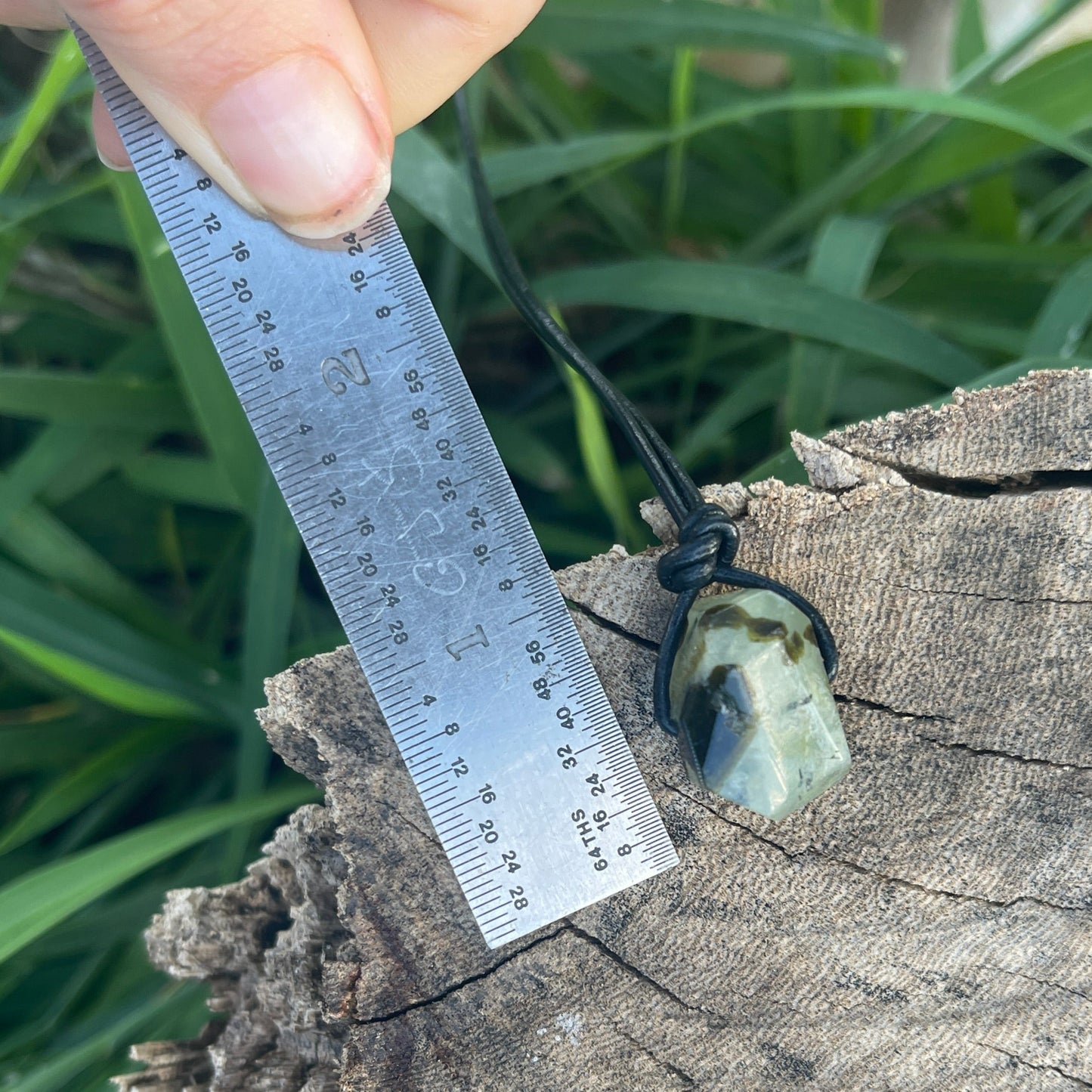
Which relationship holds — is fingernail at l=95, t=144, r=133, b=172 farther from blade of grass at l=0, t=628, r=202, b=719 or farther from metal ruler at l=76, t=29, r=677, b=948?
blade of grass at l=0, t=628, r=202, b=719

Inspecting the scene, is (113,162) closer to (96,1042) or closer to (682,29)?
(682,29)

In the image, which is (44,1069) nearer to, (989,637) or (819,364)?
(989,637)

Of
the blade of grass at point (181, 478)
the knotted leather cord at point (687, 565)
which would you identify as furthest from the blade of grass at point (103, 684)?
the knotted leather cord at point (687, 565)

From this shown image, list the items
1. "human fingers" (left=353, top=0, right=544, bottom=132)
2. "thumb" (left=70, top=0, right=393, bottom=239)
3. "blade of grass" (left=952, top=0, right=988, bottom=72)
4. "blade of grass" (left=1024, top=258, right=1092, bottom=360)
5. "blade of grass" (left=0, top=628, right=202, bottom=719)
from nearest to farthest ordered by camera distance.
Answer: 1. "thumb" (left=70, top=0, right=393, bottom=239)
2. "human fingers" (left=353, top=0, right=544, bottom=132)
3. "blade of grass" (left=0, top=628, right=202, bottom=719)
4. "blade of grass" (left=1024, top=258, right=1092, bottom=360)
5. "blade of grass" (left=952, top=0, right=988, bottom=72)

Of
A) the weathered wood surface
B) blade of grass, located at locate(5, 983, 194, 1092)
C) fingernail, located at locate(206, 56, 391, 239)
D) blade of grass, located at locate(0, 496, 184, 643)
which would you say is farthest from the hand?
blade of grass, located at locate(5, 983, 194, 1092)

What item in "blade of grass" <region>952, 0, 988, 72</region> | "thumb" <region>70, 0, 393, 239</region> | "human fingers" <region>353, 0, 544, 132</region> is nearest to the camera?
"thumb" <region>70, 0, 393, 239</region>

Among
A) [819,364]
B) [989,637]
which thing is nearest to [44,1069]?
[989,637]

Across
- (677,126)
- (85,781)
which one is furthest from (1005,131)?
(85,781)
